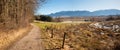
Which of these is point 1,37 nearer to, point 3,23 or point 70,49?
point 3,23

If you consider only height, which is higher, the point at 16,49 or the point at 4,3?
the point at 4,3

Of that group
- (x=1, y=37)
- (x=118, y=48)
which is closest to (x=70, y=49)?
(x=118, y=48)

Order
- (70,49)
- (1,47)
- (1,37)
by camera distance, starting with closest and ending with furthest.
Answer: (1,47)
(1,37)
(70,49)

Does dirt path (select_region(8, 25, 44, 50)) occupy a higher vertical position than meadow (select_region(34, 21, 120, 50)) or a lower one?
higher

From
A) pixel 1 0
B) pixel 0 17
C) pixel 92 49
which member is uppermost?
pixel 1 0

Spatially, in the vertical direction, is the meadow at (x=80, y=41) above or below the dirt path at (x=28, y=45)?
below

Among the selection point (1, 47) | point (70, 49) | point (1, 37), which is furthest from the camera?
point (70, 49)

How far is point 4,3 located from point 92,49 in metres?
7.94

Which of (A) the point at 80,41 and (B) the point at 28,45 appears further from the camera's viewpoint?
(A) the point at 80,41

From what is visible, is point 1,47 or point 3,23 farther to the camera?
point 3,23

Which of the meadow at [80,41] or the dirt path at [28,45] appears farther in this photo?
the meadow at [80,41]

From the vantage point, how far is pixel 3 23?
1778 centimetres

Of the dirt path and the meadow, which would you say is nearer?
the dirt path

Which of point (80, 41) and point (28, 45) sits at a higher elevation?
point (28, 45)
